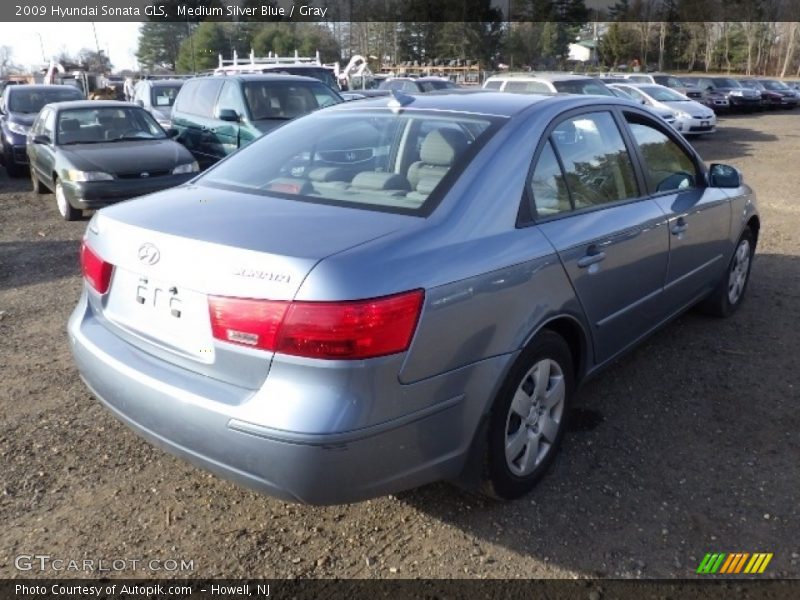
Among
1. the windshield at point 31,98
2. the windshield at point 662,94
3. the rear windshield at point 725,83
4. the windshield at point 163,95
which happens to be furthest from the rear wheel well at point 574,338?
the rear windshield at point 725,83

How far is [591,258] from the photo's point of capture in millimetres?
3197

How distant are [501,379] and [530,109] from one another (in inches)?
51.1

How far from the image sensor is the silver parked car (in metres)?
18.3

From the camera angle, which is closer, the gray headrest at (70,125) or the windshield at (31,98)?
the gray headrest at (70,125)

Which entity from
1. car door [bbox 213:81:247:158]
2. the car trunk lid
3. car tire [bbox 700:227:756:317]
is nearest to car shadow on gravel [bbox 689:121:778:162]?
car door [bbox 213:81:247:158]

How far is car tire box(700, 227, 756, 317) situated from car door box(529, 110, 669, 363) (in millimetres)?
1292

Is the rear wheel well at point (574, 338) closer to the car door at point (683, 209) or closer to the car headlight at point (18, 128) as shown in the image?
the car door at point (683, 209)

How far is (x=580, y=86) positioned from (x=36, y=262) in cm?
1066

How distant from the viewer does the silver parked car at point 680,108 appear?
18.3m

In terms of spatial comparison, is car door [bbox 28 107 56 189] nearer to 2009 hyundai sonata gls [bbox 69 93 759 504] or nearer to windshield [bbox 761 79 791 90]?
2009 hyundai sonata gls [bbox 69 93 759 504]

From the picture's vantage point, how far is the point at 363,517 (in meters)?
2.96

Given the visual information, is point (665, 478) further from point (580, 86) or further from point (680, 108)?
point (680, 108)

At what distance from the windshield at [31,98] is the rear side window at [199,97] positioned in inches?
158

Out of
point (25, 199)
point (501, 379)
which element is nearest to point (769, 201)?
point (501, 379)
